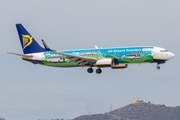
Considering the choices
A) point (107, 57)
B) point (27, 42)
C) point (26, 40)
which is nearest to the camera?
point (107, 57)

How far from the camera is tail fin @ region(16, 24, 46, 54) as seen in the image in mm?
90500

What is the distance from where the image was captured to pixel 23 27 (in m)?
93.1

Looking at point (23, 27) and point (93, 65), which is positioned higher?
point (23, 27)

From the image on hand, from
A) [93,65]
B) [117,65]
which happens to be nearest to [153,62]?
[117,65]

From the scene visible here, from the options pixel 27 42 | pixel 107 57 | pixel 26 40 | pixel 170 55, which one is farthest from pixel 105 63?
pixel 26 40

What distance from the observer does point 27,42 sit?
9200 centimetres

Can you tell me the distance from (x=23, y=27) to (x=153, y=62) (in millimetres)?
36788

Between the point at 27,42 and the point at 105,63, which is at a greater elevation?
the point at 27,42

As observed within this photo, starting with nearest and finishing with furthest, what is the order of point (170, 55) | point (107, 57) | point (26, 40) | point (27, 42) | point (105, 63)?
1. point (105, 63)
2. point (170, 55)
3. point (107, 57)
4. point (27, 42)
5. point (26, 40)

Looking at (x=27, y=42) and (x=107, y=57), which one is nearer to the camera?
(x=107, y=57)

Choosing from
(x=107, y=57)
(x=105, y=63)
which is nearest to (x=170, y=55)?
(x=107, y=57)

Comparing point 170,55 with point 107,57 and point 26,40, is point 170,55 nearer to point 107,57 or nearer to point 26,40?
point 107,57

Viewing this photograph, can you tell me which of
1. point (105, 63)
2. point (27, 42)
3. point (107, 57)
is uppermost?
point (27, 42)

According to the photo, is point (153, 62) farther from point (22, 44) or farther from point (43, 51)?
point (22, 44)
